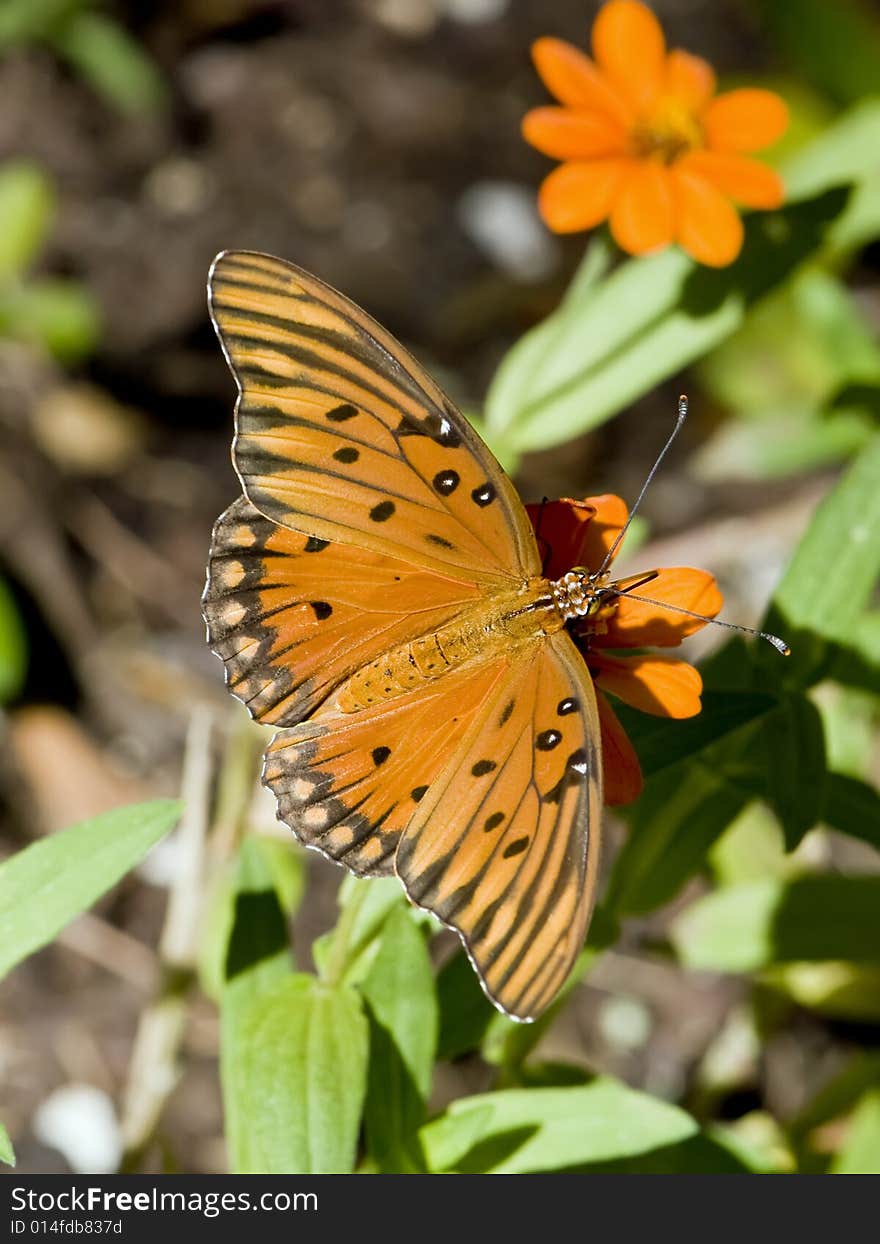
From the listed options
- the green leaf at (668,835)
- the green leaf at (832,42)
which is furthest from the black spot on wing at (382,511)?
the green leaf at (832,42)

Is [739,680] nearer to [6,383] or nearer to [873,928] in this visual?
[873,928]

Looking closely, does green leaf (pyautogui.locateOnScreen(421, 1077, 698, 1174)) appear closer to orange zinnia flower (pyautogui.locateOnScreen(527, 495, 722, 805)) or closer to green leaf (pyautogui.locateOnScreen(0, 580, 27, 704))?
orange zinnia flower (pyautogui.locateOnScreen(527, 495, 722, 805))

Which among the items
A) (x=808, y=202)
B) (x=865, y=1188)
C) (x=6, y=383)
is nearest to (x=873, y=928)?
(x=865, y=1188)

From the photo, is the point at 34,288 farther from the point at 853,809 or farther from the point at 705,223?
the point at 853,809

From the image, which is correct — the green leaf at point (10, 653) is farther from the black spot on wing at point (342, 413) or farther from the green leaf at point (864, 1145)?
the green leaf at point (864, 1145)

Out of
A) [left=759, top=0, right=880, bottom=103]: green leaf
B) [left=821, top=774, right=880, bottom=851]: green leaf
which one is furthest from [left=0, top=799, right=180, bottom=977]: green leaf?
[left=759, top=0, right=880, bottom=103]: green leaf
